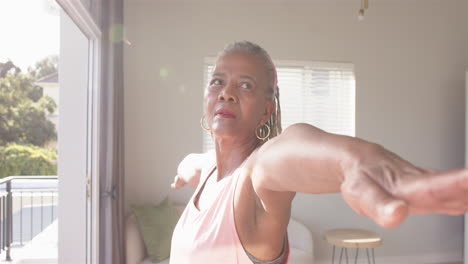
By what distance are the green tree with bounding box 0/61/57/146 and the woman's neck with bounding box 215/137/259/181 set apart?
244 cm

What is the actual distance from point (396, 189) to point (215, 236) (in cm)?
50

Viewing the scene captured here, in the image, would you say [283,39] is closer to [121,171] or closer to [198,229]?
[121,171]

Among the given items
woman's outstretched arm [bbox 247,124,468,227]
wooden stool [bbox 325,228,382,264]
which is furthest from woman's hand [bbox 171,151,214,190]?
wooden stool [bbox 325,228,382,264]

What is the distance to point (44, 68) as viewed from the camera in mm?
4305

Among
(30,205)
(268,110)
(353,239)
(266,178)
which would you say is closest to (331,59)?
(353,239)

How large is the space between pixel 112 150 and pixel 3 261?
1.83 meters

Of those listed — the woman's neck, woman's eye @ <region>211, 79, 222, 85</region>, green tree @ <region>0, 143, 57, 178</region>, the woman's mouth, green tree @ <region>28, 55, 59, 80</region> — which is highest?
green tree @ <region>28, 55, 59, 80</region>

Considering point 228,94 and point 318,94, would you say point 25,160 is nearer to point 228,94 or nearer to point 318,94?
point 318,94

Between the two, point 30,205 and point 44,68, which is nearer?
point 44,68

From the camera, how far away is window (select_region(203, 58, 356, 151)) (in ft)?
13.8

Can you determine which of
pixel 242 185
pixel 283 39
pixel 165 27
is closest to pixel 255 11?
pixel 283 39

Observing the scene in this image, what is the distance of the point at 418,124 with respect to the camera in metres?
4.56

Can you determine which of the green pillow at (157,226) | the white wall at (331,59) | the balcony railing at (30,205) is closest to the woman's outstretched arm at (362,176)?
the green pillow at (157,226)

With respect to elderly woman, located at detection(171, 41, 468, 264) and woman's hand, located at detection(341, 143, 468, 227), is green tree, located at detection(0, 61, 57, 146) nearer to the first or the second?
elderly woman, located at detection(171, 41, 468, 264)
